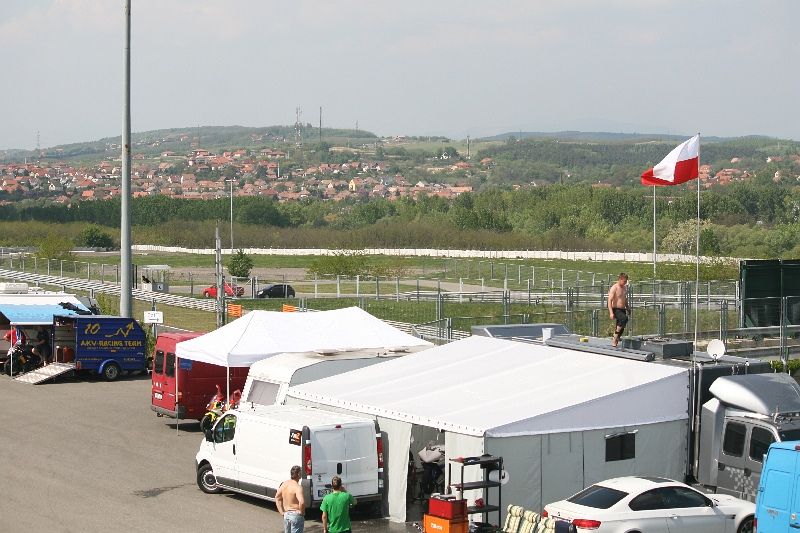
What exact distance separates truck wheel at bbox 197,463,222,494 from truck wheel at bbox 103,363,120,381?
53.3 feet

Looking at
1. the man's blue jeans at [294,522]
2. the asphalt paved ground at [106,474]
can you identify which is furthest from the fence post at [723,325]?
the man's blue jeans at [294,522]

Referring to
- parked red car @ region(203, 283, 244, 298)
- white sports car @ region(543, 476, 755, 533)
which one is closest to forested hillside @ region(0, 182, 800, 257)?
parked red car @ region(203, 283, 244, 298)

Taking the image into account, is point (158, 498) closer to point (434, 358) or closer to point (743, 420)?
point (434, 358)

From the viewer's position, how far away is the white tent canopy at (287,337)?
27.5 metres

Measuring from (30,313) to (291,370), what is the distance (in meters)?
17.8

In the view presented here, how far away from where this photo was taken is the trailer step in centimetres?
3588

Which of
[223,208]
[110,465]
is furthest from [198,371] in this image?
[223,208]

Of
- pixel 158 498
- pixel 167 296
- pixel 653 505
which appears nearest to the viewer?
pixel 653 505

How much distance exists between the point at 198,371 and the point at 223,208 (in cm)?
16313

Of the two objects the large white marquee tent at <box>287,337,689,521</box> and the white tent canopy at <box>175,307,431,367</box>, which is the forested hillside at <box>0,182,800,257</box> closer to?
the white tent canopy at <box>175,307,431,367</box>

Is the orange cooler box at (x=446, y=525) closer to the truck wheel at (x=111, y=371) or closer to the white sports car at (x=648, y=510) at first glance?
the white sports car at (x=648, y=510)

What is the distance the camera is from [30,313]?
126 feet

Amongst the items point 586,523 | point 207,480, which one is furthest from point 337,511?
point 207,480

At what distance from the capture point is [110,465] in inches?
935
